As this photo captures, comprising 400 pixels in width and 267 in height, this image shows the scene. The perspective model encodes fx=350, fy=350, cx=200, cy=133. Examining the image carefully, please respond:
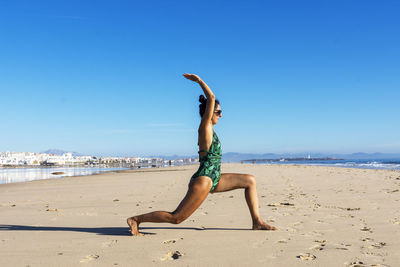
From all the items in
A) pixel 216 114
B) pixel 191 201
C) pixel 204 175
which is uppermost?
pixel 216 114

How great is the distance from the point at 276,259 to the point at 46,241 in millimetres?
2804

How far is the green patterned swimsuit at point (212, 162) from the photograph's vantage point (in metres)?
4.43

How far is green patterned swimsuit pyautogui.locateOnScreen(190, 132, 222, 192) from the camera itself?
4.43 m

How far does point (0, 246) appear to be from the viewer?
409 centimetres

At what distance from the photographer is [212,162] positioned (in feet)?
14.7

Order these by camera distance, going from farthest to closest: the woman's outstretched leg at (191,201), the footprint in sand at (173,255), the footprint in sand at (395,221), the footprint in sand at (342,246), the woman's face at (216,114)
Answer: the footprint in sand at (395,221) → the woman's face at (216,114) → the woman's outstretched leg at (191,201) → the footprint in sand at (342,246) → the footprint in sand at (173,255)

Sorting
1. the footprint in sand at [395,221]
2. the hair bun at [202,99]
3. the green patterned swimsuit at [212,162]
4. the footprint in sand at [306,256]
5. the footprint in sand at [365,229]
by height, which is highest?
the hair bun at [202,99]

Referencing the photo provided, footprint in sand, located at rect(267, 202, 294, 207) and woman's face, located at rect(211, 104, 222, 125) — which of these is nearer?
woman's face, located at rect(211, 104, 222, 125)

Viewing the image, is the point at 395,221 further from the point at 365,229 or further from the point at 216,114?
the point at 216,114

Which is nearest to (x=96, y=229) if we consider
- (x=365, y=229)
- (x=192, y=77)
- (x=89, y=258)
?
(x=89, y=258)

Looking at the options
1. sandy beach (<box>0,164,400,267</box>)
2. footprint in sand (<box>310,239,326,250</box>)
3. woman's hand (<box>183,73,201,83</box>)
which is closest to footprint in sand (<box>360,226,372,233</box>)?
sandy beach (<box>0,164,400,267</box>)

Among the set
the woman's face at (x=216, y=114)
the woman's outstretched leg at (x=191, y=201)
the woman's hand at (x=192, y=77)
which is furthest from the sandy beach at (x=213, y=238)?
the woman's hand at (x=192, y=77)

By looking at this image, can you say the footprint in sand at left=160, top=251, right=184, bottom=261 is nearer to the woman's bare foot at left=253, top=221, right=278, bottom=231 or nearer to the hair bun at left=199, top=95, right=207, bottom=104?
the woman's bare foot at left=253, top=221, right=278, bottom=231

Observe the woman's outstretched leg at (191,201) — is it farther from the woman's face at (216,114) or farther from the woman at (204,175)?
the woman's face at (216,114)
